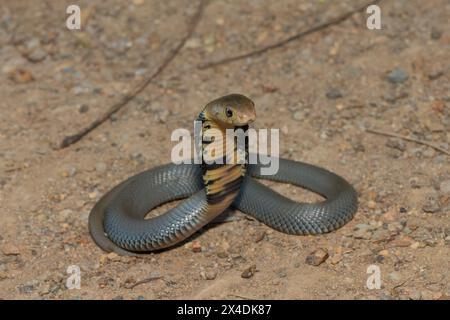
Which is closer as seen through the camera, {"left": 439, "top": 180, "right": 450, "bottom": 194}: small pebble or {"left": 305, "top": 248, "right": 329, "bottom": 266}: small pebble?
{"left": 305, "top": 248, "right": 329, "bottom": 266}: small pebble

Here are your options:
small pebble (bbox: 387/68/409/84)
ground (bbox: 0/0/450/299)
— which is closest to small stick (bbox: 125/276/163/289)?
ground (bbox: 0/0/450/299)

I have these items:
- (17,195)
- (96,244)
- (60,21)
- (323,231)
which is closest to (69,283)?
(96,244)

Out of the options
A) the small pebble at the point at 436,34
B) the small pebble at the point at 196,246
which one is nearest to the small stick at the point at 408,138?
the small pebble at the point at 436,34

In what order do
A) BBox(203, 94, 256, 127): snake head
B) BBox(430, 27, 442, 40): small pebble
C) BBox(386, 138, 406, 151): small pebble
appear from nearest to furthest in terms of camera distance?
BBox(203, 94, 256, 127): snake head, BBox(386, 138, 406, 151): small pebble, BBox(430, 27, 442, 40): small pebble

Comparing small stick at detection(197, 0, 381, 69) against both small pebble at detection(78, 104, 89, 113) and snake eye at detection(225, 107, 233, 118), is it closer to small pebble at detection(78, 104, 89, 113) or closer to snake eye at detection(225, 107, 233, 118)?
small pebble at detection(78, 104, 89, 113)

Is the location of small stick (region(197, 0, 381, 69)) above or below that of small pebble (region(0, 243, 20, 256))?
above

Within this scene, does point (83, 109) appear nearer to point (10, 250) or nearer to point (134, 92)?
point (134, 92)

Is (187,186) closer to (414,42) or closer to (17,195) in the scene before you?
(17,195)
